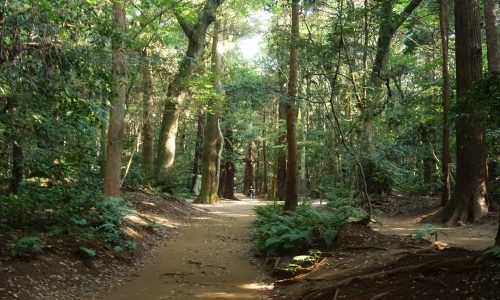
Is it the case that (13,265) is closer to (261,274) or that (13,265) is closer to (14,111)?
(14,111)

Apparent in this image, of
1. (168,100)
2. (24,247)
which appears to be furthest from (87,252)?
(168,100)

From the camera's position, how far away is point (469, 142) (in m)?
11.4

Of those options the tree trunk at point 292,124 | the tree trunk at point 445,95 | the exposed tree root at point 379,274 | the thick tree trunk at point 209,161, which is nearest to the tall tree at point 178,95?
the thick tree trunk at point 209,161

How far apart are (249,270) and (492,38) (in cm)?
1034

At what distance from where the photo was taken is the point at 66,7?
21.4 feet

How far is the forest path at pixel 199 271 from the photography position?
798 centimetres

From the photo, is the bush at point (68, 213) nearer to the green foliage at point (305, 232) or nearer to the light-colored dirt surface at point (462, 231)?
the green foliage at point (305, 232)

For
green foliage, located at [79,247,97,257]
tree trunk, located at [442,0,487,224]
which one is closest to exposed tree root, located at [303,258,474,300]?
green foliage, located at [79,247,97,257]

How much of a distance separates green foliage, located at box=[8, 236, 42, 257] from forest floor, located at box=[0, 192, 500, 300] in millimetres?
123

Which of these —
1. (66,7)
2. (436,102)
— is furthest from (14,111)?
(436,102)

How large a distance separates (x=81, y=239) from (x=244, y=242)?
5.42 meters

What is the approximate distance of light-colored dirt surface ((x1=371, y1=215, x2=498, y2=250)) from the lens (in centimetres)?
865

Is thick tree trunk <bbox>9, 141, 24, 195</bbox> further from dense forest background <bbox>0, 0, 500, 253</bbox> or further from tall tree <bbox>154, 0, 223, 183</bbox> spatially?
tall tree <bbox>154, 0, 223, 183</bbox>

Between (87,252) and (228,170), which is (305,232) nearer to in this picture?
(87,252)
